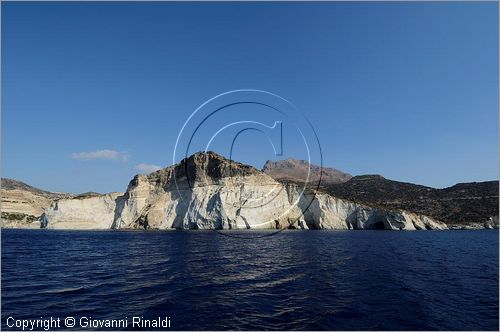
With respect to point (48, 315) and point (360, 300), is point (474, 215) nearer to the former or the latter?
point (360, 300)

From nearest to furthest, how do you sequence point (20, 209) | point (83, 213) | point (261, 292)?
point (261, 292)
point (83, 213)
point (20, 209)

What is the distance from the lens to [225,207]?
10656 cm

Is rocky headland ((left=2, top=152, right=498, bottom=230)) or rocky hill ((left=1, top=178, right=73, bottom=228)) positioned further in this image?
rocky hill ((left=1, top=178, right=73, bottom=228))

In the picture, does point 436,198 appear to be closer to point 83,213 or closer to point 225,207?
point 225,207

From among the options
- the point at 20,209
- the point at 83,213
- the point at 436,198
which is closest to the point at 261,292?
the point at 83,213

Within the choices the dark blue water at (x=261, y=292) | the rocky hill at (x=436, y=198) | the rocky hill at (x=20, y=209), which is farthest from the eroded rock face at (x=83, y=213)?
the rocky hill at (x=436, y=198)

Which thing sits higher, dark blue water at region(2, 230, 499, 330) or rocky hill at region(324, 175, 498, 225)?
rocky hill at region(324, 175, 498, 225)

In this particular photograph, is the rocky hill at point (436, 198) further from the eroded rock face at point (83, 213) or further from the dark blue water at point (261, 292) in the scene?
the dark blue water at point (261, 292)

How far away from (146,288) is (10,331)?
8585mm

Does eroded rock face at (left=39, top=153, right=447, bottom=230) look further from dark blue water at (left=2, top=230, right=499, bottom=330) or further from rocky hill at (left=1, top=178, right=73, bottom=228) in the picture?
dark blue water at (left=2, top=230, right=499, bottom=330)

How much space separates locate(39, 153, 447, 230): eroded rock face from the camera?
110000 mm

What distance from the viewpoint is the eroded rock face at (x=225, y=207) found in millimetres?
110000

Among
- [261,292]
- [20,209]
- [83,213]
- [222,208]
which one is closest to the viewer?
[261,292]

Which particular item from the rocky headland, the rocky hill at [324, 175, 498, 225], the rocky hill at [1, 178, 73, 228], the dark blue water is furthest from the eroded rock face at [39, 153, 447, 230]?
the dark blue water
